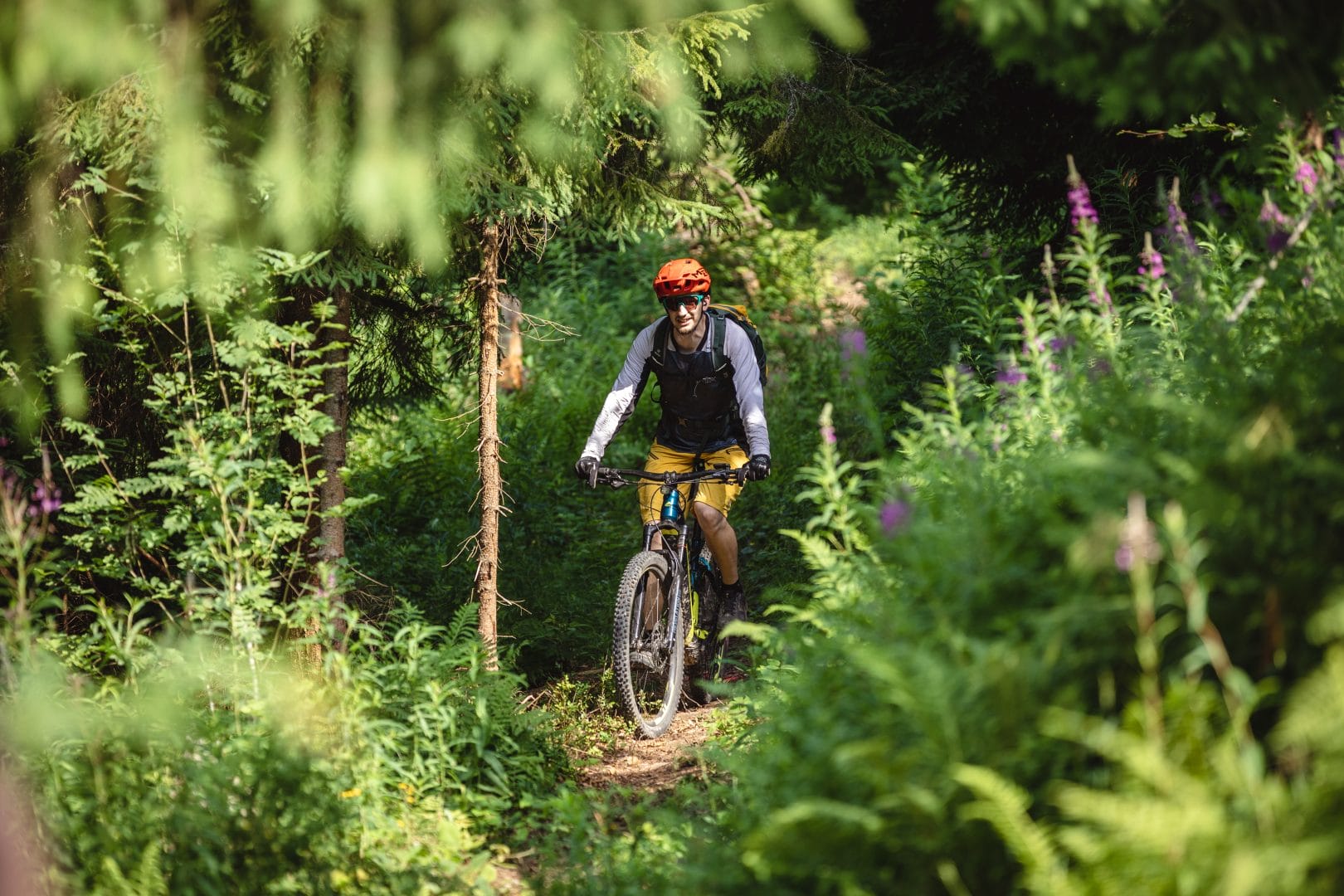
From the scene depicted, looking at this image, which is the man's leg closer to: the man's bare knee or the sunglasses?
the man's bare knee

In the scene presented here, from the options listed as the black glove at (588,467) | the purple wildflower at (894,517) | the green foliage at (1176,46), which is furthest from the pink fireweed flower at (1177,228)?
the black glove at (588,467)

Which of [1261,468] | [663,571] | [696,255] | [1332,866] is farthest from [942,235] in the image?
[1332,866]

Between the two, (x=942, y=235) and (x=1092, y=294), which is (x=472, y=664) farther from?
(x=942, y=235)

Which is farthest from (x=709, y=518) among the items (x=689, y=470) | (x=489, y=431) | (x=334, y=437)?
(x=334, y=437)

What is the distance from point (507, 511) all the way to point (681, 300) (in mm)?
1503

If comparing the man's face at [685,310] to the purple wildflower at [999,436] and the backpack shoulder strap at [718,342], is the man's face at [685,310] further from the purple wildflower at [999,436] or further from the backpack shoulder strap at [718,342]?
the purple wildflower at [999,436]

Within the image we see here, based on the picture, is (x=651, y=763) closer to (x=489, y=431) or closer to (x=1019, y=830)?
(x=489, y=431)

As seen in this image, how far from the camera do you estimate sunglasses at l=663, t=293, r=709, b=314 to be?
6.52 metres

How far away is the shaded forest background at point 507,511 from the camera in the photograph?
304 cm

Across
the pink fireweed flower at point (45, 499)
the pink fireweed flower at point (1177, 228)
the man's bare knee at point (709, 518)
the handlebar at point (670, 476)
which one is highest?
the pink fireweed flower at point (1177, 228)

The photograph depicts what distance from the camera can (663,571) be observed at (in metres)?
6.74

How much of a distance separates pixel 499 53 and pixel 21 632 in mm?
2567

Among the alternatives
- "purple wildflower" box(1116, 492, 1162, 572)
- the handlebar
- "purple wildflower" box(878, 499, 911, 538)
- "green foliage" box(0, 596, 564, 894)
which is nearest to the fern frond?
"purple wildflower" box(1116, 492, 1162, 572)

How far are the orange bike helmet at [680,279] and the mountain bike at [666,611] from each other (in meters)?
1.00
